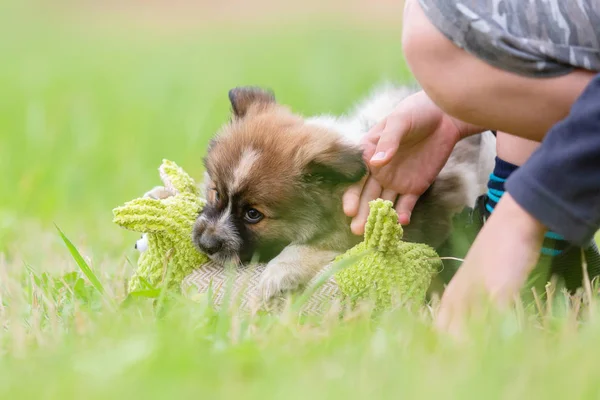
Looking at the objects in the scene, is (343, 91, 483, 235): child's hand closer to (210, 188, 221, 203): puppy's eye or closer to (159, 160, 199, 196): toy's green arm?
(210, 188, 221, 203): puppy's eye

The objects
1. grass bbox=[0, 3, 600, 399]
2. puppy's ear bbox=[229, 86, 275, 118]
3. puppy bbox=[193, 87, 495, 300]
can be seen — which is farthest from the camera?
puppy's ear bbox=[229, 86, 275, 118]

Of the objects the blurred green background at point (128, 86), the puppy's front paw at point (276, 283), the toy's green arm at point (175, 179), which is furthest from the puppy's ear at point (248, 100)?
the puppy's front paw at point (276, 283)

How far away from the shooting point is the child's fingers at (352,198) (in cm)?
256

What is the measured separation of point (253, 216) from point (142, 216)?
1.31 ft

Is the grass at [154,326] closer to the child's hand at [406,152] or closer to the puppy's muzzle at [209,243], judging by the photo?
the puppy's muzzle at [209,243]

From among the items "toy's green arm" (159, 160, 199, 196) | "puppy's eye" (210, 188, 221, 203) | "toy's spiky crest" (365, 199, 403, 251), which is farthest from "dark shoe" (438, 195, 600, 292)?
"toy's green arm" (159, 160, 199, 196)

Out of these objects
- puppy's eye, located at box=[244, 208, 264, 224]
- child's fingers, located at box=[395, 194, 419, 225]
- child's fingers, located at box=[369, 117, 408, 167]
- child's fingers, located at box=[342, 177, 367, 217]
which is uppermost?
child's fingers, located at box=[369, 117, 408, 167]

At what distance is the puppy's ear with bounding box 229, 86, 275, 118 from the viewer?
2.96m

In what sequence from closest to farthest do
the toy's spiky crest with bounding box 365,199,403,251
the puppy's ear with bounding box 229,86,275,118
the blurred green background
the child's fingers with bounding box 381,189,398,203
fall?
the toy's spiky crest with bounding box 365,199,403,251 < the child's fingers with bounding box 381,189,398,203 < the puppy's ear with bounding box 229,86,275,118 < the blurred green background

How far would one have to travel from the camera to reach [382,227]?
224 cm

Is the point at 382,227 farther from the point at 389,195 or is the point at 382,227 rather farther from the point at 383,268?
the point at 389,195

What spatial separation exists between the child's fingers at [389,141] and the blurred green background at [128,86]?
3.20ft

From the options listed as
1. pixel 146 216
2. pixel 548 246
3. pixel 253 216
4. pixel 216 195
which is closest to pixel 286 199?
pixel 253 216

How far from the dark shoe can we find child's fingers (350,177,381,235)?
0.96ft
